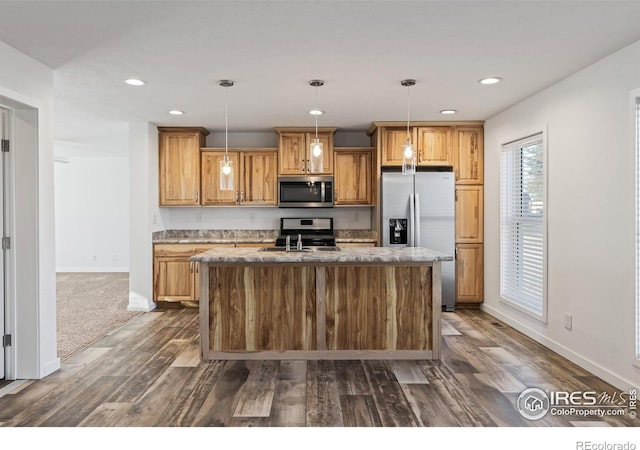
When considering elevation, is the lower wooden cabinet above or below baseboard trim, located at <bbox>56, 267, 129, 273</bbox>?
above

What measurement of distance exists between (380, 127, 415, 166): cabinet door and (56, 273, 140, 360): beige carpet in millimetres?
3631

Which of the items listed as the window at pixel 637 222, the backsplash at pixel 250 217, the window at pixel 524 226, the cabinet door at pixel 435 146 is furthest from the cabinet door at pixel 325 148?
the window at pixel 637 222

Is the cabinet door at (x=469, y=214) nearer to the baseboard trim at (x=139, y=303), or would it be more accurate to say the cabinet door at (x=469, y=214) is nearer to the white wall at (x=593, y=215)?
the white wall at (x=593, y=215)

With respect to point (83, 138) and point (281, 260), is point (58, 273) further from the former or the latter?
point (281, 260)

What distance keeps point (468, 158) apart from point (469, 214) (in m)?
0.70

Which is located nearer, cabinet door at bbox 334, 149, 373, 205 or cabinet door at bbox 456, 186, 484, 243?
cabinet door at bbox 456, 186, 484, 243

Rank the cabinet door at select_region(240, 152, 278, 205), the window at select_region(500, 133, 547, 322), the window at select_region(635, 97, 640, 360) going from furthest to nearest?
the cabinet door at select_region(240, 152, 278, 205), the window at select_region(500, 133, 547, 322), the window at select_region(635, 97, 640, 360)

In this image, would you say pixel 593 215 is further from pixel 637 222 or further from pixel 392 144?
pixel 392 144

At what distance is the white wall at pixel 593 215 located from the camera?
303cm

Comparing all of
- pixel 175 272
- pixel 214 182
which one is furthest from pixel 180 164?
pixel 175 272

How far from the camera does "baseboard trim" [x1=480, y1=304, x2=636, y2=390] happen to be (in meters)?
3.05

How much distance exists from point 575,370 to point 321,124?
377 cm

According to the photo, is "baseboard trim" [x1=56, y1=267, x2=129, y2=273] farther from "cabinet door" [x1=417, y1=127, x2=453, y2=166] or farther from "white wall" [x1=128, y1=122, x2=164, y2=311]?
"cabinet door" [x1=417, y1=127, x2=453, y2=166]

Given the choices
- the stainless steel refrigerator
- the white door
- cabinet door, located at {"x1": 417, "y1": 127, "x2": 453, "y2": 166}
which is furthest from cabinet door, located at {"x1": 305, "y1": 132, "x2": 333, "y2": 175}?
the white door
